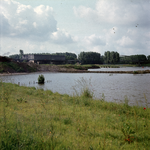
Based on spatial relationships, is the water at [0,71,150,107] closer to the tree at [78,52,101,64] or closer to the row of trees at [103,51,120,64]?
the row of trees at [103,51,120,64]

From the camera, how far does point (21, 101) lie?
10328mm

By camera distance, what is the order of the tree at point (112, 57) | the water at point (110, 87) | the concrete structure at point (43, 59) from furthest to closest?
the tree at point (112, 57)
the concrete structure at point (43, 59)
the water at point (110, 87)

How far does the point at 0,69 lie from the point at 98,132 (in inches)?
2036

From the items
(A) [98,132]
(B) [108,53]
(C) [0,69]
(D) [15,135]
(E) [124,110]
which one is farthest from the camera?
(B) [108,53]

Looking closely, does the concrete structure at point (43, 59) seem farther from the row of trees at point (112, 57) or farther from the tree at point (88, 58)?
the row of trees at point (112, 57)

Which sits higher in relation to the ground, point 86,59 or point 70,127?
point 86,59

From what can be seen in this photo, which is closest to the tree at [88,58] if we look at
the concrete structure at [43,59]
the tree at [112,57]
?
the tree at [112,57]

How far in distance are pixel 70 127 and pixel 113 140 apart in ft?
5.68

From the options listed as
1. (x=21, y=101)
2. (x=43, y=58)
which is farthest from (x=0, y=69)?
(x=43, y=58)

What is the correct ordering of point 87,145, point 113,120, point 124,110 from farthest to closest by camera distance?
point 124,110, point 113,120, point 87,145

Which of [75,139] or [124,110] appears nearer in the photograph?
[75,139]

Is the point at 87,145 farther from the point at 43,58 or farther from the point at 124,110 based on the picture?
the point at 43,58

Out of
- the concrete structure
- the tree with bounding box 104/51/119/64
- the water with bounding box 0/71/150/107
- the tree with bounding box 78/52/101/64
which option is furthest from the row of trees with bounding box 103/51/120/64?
the water with bounding box 0/71/150/107

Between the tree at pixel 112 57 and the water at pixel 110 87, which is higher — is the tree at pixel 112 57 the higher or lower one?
the higher one
